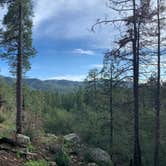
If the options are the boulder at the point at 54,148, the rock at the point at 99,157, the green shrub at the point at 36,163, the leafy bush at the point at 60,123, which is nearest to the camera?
the green shrub at the point at 36,163

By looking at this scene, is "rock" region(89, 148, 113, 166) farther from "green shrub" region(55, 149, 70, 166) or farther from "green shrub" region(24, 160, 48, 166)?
"green shrub" region(24, 160, 48, 166)

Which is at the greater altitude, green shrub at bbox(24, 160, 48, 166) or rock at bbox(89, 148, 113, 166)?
green shrub at bbox(24, 160, 48, 166)

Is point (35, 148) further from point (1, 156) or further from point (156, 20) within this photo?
point (156, 20)

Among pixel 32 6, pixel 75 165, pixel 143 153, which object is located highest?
pixel 32 6

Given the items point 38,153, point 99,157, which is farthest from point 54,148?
point 99,157

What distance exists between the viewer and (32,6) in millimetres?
18375

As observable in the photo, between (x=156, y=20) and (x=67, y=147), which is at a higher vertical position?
(x=156, y=20)

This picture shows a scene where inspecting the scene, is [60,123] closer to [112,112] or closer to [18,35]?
[112,112]

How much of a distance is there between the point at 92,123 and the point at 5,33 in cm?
1820

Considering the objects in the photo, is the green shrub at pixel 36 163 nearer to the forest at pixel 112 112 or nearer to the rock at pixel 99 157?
the forest at pixel 112 112

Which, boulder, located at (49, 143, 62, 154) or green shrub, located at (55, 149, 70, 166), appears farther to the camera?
boulder, located at (49, 143, 62, 154)

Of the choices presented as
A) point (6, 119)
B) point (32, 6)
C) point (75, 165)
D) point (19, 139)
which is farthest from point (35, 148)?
point (32, 6)

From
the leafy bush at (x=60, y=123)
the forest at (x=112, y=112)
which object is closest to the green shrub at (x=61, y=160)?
the forest at (x=112, y=112)

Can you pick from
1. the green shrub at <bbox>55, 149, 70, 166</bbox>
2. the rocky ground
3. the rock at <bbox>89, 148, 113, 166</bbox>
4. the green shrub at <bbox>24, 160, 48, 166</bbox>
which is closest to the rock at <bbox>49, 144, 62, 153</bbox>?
the rocky ground
